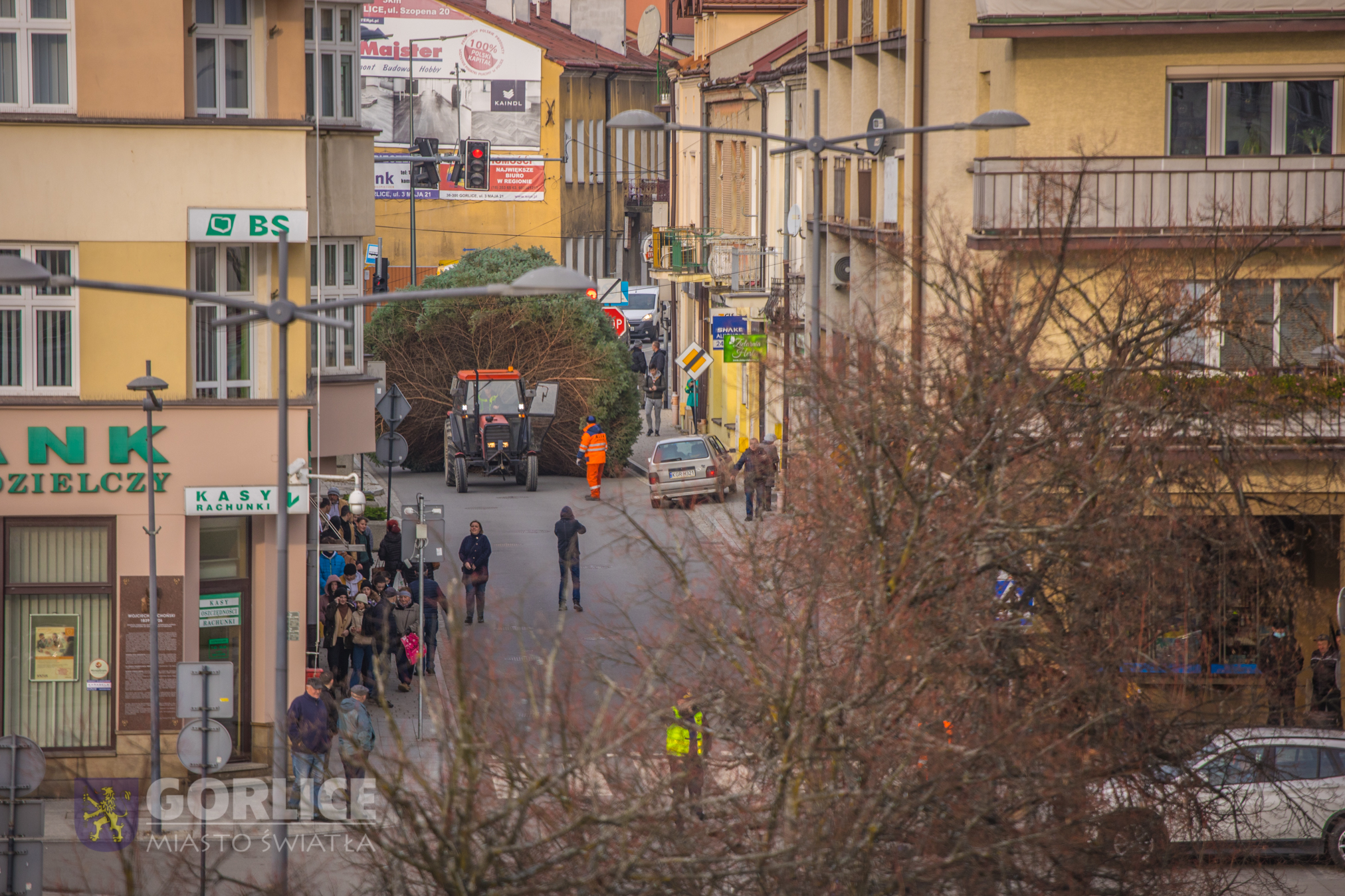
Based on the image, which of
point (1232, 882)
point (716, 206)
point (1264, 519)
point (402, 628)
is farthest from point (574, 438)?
point (1232, 882)

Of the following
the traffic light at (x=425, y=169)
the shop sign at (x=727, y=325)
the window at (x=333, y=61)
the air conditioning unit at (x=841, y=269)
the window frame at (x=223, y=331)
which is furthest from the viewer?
the traffic light at (x=425, y=169)

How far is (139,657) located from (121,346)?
3438mm

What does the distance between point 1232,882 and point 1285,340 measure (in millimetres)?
8096

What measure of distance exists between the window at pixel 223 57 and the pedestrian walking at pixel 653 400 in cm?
2738

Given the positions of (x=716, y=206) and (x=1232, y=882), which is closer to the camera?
(x=1232, y=882)

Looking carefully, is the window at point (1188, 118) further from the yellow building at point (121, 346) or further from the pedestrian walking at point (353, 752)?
the pedestrian walking at point (353, 752)

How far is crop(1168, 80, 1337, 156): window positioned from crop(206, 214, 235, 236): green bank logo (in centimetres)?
1190

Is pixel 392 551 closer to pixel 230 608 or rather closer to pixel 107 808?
pixel 230 608

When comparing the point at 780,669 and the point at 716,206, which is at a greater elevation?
the point at 716,206

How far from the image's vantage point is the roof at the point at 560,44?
69.2 m

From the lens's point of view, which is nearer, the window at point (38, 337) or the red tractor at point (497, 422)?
the window at point (38, 337)

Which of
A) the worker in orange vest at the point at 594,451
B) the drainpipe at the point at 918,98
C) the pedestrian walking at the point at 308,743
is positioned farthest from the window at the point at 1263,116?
the worker in orange vest at the point at 594,451

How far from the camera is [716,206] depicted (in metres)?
47.1

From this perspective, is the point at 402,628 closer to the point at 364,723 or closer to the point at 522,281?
the point at 364,723
